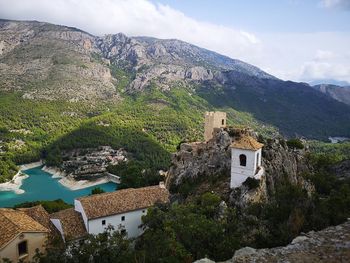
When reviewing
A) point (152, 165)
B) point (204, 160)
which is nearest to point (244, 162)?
→ point (204, 160)

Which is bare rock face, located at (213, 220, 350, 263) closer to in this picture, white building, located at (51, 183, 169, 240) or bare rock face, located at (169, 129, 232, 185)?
white building, located at (51, 183, 169, 240)

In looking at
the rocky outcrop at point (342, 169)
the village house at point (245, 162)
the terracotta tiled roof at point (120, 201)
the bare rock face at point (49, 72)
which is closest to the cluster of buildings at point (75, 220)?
the terracotta tiled roof at point (120, 201)

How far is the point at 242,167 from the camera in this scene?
3050cm

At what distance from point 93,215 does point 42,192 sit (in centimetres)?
5413

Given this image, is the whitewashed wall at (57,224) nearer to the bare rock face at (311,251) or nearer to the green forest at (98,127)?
the bare rock face at (311,251)

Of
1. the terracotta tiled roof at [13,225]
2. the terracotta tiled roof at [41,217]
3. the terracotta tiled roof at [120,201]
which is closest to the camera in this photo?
the terracotta tiled roof at [13,225]

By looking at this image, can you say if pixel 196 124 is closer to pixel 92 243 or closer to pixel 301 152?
pixel 301 152

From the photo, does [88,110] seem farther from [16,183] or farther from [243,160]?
[243,160]

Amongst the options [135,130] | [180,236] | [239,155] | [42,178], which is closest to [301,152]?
[239,155]

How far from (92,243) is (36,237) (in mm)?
9343

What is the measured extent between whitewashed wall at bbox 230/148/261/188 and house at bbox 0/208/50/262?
1484cm

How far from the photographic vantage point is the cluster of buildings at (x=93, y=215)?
24062 millimetres

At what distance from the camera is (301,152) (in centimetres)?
4425

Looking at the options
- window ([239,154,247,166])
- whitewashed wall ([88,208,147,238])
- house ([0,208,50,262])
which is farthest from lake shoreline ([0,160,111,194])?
window ([239,154,247,166])
